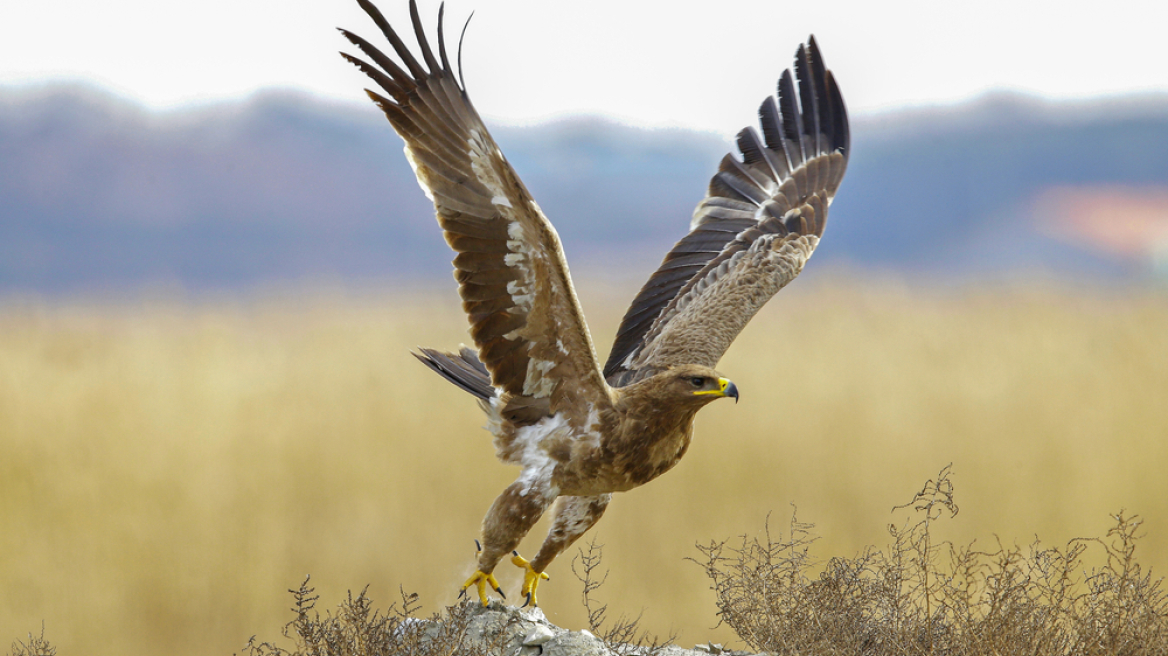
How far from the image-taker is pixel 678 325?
623 cm

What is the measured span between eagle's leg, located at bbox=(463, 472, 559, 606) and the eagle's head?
0.85m

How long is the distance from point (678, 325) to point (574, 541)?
1711 mm

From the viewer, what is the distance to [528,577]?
5.19 m

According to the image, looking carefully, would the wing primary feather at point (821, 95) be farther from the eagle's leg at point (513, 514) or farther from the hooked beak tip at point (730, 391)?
the eagle's leg at point (513, 514)

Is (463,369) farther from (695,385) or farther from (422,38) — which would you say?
(422,38)

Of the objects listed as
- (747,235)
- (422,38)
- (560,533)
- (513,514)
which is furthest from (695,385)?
(747,235)

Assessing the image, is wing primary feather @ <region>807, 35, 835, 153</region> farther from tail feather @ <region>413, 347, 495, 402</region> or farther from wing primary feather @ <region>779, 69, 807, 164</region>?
tail feather @ <region>413, 347, 495, 402</region>

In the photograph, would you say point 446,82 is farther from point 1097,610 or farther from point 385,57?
point 1097,610

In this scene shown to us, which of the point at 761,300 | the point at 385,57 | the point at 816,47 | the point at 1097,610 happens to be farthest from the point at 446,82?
the point at 1097,610

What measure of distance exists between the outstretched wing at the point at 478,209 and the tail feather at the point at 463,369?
535 mm

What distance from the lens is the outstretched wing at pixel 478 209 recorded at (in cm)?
426

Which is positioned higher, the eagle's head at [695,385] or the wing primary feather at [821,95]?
the wing primary feather at [821,95]

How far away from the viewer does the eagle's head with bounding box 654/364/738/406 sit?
175 inches

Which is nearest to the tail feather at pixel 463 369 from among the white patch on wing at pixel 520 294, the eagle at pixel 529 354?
the eagle at pixel 529 354
